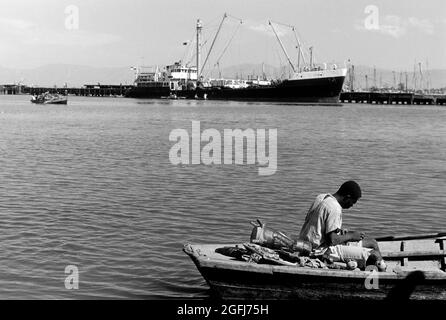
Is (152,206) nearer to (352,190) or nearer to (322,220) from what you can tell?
(322,220)

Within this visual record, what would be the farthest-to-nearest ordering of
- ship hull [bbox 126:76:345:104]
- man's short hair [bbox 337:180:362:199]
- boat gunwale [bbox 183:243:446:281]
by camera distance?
ship hull [bbox 126:76:345:104], boat gunwale [bbox 183:243:446:281], man's short hair [bbox 337:180:362:199]

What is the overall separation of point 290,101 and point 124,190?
113 metres

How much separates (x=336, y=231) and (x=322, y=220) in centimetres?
25

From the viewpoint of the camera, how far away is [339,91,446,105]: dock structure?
144m

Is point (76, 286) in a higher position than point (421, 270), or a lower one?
lower

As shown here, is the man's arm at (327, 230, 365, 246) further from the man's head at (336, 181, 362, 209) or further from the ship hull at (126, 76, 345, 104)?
the ship hull at (126, 76, 345, 104)

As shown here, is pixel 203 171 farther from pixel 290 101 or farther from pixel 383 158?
pixel 290 101

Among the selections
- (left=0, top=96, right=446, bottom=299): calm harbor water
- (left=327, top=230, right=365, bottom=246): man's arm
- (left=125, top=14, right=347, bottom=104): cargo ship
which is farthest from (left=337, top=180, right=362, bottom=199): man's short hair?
(left=125, top=14, right=347, bottom=104): cargo ship

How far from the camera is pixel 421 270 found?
9.90 meters

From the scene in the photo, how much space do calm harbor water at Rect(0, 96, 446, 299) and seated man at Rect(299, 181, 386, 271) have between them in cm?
267

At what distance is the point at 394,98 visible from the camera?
482 feet

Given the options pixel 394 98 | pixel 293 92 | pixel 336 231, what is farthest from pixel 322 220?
pixel 394 98

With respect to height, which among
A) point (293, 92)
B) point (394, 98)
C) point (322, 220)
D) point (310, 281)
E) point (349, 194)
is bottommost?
point (310, 281)
